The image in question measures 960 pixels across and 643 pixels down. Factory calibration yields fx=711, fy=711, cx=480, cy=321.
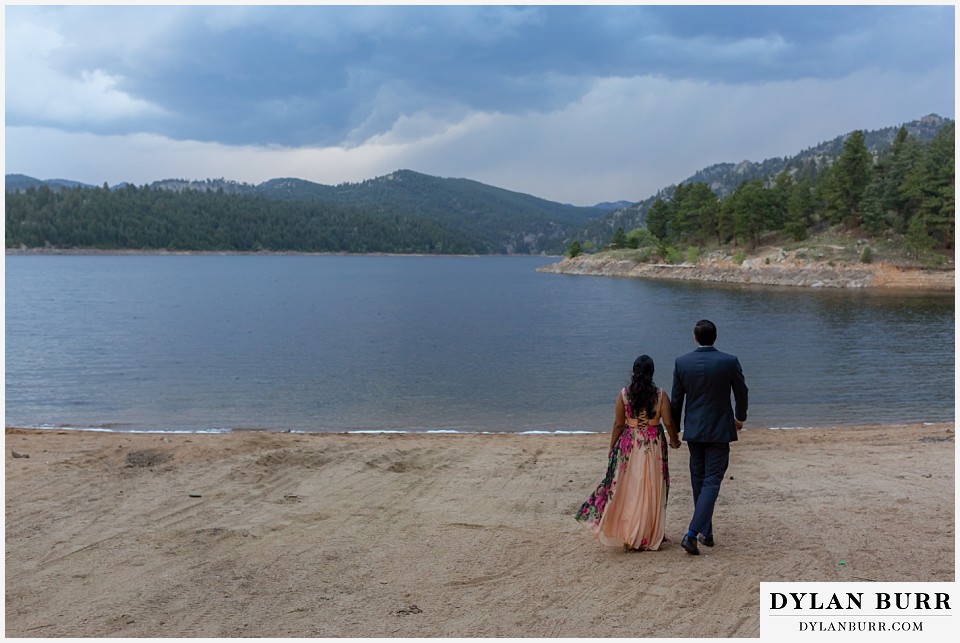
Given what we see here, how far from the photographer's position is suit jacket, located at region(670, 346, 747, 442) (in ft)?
19.9

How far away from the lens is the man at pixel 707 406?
6.06m

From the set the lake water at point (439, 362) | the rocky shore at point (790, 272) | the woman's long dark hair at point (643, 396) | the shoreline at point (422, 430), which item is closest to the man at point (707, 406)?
the woman's long dark hair at point (643, 396)

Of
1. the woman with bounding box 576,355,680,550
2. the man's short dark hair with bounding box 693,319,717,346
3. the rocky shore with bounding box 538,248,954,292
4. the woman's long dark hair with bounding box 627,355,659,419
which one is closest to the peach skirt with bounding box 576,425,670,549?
the woman with bounding box 576,355,680,550

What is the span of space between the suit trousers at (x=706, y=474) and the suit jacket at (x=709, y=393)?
17 cm

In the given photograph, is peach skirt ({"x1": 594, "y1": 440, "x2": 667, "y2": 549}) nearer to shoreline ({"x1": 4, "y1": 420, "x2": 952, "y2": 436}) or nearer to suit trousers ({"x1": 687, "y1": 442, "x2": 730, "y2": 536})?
suit trousers ({"x1": 687, "y1": 442, "x2": 730, "y2": 536})

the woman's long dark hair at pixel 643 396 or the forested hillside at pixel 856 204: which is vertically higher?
the forested hillside at pixel 856 204

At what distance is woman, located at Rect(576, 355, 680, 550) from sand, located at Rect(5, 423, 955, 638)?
0.23 metres

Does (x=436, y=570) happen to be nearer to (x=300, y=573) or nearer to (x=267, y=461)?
(x=300, y=573)

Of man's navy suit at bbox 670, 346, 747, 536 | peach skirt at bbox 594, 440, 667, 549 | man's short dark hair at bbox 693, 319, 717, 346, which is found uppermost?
man's short dark hair at bbox 693, 319, 717, 346


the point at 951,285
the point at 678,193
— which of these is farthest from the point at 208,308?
the point at 678,193

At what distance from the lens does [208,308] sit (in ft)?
171

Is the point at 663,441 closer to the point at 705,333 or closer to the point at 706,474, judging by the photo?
the point at 706,474

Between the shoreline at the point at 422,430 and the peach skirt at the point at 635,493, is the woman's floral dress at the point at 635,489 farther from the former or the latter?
the shoreline at the point at 422,430

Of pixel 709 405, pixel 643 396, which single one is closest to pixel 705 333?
pixel 709 405
